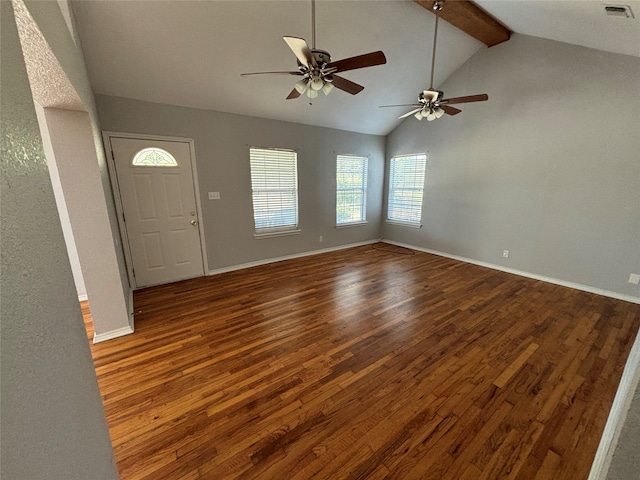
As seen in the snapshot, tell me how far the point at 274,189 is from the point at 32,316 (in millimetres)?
4103

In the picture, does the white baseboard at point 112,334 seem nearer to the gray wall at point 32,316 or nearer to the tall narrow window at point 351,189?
the gray wall at point 32,316

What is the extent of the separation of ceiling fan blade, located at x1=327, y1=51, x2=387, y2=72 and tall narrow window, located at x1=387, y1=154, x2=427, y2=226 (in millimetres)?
3711

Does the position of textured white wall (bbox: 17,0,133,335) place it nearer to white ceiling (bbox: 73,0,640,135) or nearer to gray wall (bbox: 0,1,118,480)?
white ceiling (bbox: 73,0,640,135)

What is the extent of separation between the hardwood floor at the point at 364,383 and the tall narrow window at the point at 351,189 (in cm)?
261

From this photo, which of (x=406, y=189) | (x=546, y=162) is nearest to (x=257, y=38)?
(x=406, y=189)

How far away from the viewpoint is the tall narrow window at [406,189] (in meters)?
5.36

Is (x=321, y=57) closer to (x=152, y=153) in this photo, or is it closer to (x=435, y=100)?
(x=435, y=100)

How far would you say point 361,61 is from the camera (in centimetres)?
191

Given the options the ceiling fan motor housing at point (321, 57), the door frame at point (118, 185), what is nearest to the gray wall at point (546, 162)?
the ceiling fan motor housing at point (321, 57)

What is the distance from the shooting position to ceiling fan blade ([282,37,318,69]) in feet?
5.65

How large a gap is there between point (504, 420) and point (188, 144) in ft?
14.8

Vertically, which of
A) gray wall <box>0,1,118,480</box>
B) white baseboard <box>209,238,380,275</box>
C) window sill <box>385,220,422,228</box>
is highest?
gray wall <box>0,1,118,480</box>

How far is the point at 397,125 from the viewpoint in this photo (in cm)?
553

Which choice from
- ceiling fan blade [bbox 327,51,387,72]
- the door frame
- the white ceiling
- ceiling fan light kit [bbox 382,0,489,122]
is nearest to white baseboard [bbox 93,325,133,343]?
the door frame
